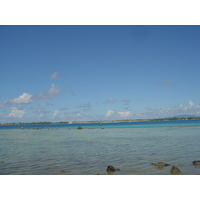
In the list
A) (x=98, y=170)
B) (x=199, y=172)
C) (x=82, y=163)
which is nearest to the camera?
(x=199, y=172)

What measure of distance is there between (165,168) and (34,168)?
9.77m

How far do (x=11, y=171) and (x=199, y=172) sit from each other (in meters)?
13.1

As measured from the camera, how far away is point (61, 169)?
15.8 m

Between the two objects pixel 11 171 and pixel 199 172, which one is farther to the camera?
pixel 11 171

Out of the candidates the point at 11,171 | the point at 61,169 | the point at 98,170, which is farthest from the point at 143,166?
the point at 11,171

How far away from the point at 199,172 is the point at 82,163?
29.1 feet

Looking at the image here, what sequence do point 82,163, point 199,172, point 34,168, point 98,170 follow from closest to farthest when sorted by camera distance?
1. point 199,172
2. point 98,170
3. point 34,168
4. point 82,163

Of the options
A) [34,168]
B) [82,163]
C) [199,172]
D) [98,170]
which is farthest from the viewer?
[82,163]

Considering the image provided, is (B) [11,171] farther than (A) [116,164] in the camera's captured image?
No

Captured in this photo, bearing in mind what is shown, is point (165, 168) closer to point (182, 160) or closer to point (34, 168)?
point (182, 160)

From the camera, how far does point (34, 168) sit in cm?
1633

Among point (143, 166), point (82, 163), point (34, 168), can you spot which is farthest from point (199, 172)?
point (34, 168)

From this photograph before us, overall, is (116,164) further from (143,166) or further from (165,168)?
(165,168)

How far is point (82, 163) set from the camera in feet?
58.3
